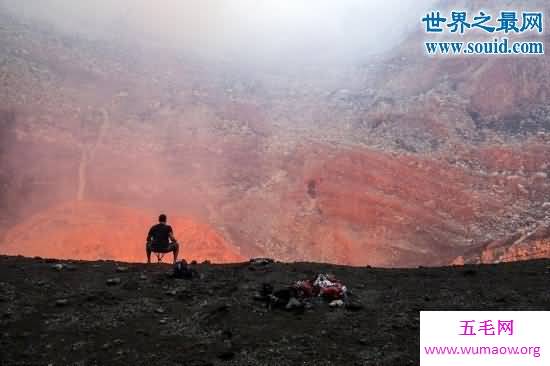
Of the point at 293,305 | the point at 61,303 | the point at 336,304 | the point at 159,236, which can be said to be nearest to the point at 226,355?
the point at 293,305

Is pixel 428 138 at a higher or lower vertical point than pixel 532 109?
lower

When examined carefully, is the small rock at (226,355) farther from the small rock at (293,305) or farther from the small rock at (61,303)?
the small rock at (61,303)

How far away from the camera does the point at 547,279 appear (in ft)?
26.6

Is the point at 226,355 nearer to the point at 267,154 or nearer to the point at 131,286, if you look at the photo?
the point at 131,286

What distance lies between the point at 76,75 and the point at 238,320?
28.5m

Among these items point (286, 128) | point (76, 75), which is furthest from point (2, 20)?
point (286, 128)

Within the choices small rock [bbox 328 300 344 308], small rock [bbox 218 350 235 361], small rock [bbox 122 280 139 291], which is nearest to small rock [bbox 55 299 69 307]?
small rock [bbox 122 280 139 291]

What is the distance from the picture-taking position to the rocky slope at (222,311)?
5.96 meters

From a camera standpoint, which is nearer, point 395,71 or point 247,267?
point 247,267

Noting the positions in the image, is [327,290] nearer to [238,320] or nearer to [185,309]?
[238,320]

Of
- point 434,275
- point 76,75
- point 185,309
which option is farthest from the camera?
point 76,75

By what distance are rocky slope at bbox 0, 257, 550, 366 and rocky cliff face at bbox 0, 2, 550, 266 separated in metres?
11.9

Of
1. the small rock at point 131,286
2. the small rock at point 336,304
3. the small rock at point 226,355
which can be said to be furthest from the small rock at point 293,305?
the small rock at point 131,286

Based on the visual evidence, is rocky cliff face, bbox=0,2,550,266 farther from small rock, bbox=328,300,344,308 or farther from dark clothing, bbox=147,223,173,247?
small rock, bbox=328,300,344,308
